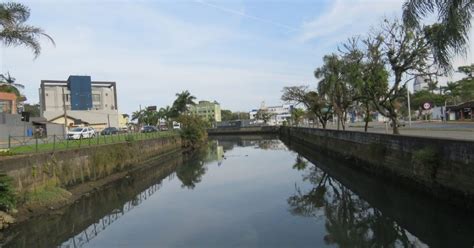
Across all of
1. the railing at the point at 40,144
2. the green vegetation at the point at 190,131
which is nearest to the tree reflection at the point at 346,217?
the railing at the point at 40,144

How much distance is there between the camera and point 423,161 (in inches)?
669

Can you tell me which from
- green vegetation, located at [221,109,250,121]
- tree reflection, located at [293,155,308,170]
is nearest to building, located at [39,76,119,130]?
tree reflection, located at [293,155,308,170]

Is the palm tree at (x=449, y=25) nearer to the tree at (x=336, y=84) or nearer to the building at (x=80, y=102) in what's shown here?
the tree at (x=336, y=84)

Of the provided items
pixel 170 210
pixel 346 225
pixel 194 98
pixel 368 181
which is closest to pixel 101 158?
pixel 170 210

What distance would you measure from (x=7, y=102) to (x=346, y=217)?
4634 centimetres

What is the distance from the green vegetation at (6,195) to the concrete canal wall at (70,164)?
Answer: 1784 mm

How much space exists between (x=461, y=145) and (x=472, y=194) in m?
1.76

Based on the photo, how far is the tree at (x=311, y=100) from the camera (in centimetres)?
5924

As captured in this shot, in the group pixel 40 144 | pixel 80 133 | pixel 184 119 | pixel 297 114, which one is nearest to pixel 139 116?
pixel 297 114

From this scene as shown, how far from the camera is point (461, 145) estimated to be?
47.5 feet

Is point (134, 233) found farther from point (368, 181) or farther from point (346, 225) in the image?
point (368, 181)

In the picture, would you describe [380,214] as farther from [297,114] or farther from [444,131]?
[297,114]

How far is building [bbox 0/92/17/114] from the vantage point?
49562 millimetres

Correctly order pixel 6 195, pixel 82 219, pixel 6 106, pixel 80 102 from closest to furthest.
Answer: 1. pixel 6 195
2. pixel 82 219
3. pixel 6 106
4. pixel 80 102
